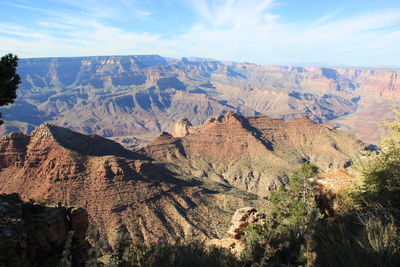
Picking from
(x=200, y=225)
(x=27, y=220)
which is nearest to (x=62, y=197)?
(x=200, y=225)

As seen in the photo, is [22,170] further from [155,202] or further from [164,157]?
[164,157]

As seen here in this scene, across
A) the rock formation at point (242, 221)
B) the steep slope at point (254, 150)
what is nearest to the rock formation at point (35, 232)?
the rock formation at point (242, 221)

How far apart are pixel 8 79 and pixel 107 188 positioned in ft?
123

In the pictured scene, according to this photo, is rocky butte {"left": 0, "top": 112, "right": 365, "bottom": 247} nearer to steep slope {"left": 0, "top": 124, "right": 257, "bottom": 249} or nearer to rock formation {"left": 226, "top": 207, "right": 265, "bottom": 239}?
steep slope {"left": 0, "top": 124, "right": 257, "bottom": 249}

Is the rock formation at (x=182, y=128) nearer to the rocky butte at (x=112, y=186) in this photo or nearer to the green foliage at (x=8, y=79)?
the rocky butte at (x=112, y=186)

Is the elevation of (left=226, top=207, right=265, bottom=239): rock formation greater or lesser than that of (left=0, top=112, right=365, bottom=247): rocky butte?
greater

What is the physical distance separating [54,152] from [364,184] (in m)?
54.0

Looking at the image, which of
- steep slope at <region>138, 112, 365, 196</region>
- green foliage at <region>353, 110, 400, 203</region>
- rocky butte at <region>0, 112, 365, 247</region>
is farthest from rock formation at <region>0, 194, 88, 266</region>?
steep slope at <region>138, 112, 365, 196</region>

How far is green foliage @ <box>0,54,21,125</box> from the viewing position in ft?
40.5

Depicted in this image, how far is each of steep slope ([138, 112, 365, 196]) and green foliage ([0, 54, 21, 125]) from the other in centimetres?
6640

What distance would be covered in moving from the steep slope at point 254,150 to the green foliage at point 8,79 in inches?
2614

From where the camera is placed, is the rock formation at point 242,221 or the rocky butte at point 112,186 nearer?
the rock formation at point 242,221

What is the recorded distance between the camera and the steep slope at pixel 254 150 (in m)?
88.4

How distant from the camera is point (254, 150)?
99.4m
